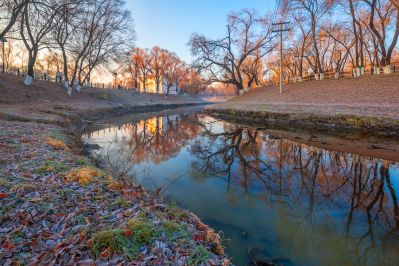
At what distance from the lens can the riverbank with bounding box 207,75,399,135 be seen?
13922mm

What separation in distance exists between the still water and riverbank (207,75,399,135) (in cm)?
357

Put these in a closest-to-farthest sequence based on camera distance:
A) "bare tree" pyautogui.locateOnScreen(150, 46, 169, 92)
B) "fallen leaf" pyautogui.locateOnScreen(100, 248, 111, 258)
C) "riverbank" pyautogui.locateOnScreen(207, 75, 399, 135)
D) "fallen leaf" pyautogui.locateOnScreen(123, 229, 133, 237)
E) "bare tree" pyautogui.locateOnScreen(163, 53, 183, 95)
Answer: "fallen leaf" pyautogui.locateOnScreen(100, 248, 111, 258) < "fallen leaf" pyautogui.locateOnScreen(123, 229, 133, 237) < "riverbank" pyautogui.locateOnScreen(207, 75, 399, 135) < "bare tree" pyautogui.locateOnScreen(150, 46, 169, 92) < "bare tree" pyautogui.locateOnScreen(163, 53, 183, 95)

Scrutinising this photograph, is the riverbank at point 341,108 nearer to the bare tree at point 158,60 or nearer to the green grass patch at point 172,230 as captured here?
the green grass patch at point 172,230

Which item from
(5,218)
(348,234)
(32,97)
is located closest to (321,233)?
(348,234)

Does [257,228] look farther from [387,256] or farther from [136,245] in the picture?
[136,245]

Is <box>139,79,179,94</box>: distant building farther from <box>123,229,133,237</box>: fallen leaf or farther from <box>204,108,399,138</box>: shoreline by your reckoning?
<box>123,229,133,237</box>: fallen leaf

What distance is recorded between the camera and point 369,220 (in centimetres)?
472

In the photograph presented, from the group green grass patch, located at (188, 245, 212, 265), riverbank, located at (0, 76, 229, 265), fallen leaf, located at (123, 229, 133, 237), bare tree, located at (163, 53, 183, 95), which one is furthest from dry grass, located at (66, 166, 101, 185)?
bare tree, located at (163, 53, 183, 95)

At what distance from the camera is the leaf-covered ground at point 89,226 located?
2752mm

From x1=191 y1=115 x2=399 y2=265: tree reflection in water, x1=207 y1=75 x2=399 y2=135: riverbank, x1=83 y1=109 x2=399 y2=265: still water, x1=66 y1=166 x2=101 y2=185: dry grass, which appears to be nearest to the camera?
x1=83 y1=109 x2=399 y2=265: still water

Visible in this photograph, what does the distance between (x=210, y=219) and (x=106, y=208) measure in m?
2.10

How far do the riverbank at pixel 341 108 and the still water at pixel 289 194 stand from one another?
11.7 ft

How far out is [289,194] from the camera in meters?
6.04

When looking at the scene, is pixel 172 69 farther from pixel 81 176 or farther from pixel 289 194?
pixel 81 176
